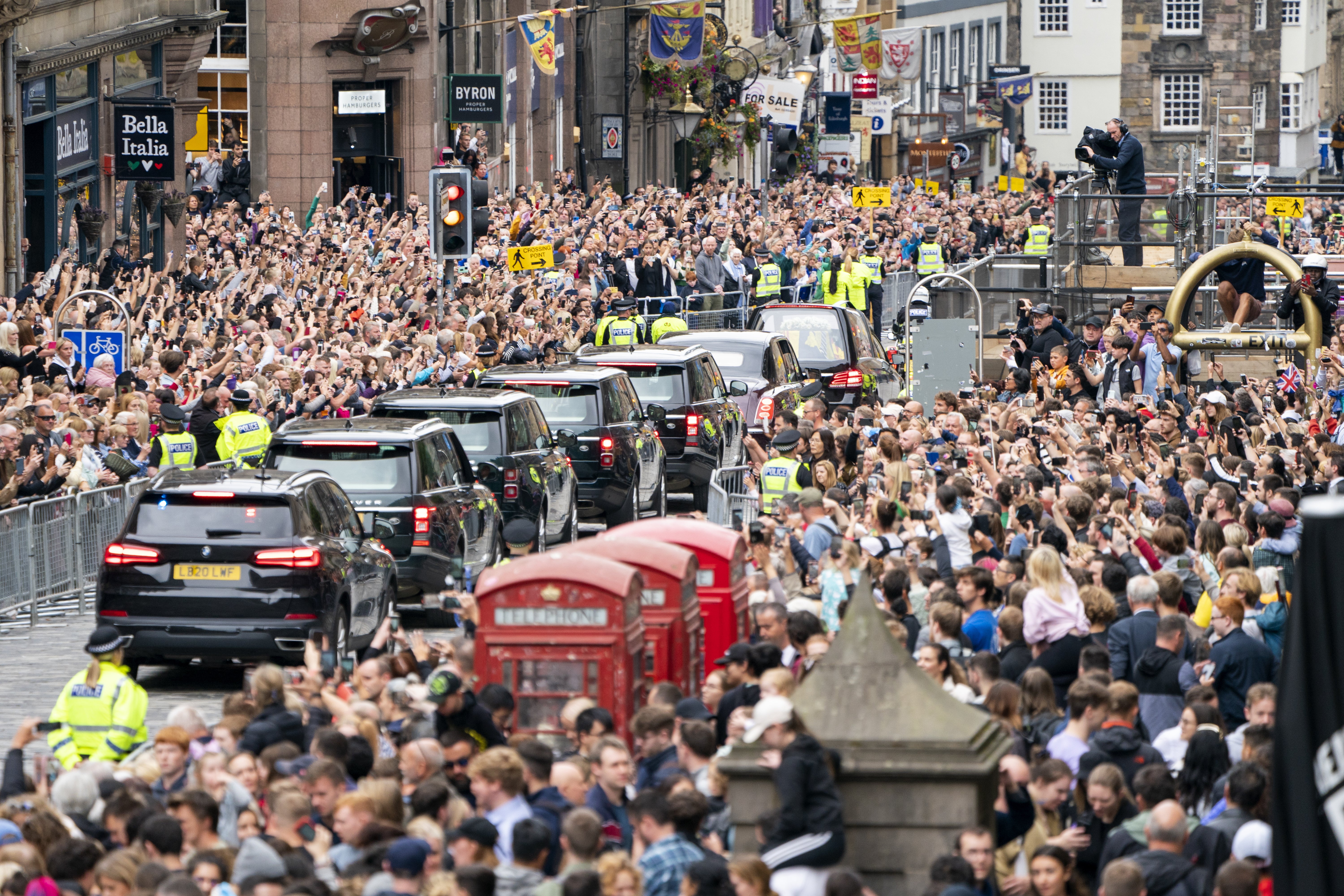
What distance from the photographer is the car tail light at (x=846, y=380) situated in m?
28.7

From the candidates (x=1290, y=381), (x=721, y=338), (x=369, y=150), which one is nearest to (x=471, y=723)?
(x=1290, y=381)

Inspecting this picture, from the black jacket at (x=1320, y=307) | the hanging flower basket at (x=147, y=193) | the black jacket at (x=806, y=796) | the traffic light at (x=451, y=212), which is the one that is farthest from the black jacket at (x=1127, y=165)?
the black jacket at (x=806, y=796)

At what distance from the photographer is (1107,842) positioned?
8852 mm

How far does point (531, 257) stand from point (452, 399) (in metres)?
10.0

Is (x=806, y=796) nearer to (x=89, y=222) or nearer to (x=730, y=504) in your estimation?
(x=730, y=504)

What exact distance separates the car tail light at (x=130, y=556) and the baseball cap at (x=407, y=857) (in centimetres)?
750

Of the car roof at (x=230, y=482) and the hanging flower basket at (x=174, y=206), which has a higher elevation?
the hanging flower basket at (x=174, y=206)

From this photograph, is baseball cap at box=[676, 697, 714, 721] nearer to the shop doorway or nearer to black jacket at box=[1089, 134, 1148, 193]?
black jacket at box=[1089, 134, 1148, 193]

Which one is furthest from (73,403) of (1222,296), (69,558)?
(1222,296)

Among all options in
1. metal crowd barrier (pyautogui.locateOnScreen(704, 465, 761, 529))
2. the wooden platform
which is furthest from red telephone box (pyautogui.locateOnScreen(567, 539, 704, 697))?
the wooden platform

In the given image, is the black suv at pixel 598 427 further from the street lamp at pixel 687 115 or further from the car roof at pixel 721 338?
the street lamp at pixel 687 115

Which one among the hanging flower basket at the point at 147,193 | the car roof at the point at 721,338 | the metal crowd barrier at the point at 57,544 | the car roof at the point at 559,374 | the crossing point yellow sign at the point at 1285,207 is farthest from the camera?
the crossing point yellow sign at the point at 1285,207

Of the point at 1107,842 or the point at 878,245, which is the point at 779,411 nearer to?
the point at 1107,842

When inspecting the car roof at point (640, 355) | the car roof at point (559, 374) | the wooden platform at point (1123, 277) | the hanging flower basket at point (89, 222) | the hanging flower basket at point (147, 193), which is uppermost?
the hanging flower basket at point (147, 193)
